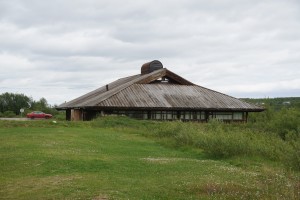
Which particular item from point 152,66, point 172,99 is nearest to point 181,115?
point 172,99

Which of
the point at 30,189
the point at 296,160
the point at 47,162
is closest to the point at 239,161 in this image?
the point at 296,160

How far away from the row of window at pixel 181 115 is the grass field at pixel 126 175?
23.5 metres

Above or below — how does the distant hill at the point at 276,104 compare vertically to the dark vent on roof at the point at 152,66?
below

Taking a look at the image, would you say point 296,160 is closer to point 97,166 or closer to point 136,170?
point 136,170

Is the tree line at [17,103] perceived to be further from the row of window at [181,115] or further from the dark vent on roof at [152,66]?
the row of window at [181,115]

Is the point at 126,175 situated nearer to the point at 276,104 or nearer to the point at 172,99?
the point at 172,99

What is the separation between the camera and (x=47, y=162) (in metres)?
14.4

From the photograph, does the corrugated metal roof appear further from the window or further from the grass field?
the grass field

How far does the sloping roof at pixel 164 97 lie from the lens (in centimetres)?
4144

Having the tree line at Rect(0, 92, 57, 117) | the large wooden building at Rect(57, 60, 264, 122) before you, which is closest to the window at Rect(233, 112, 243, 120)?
the large wooden building at Rect(57, 60, 264, 122)

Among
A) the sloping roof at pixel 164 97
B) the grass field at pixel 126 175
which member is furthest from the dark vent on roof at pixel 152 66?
the grass field at pixel 126 175

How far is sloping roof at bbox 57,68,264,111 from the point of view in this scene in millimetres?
41438

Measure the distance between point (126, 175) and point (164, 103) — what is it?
101 ft

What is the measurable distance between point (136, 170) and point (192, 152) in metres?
6.87
